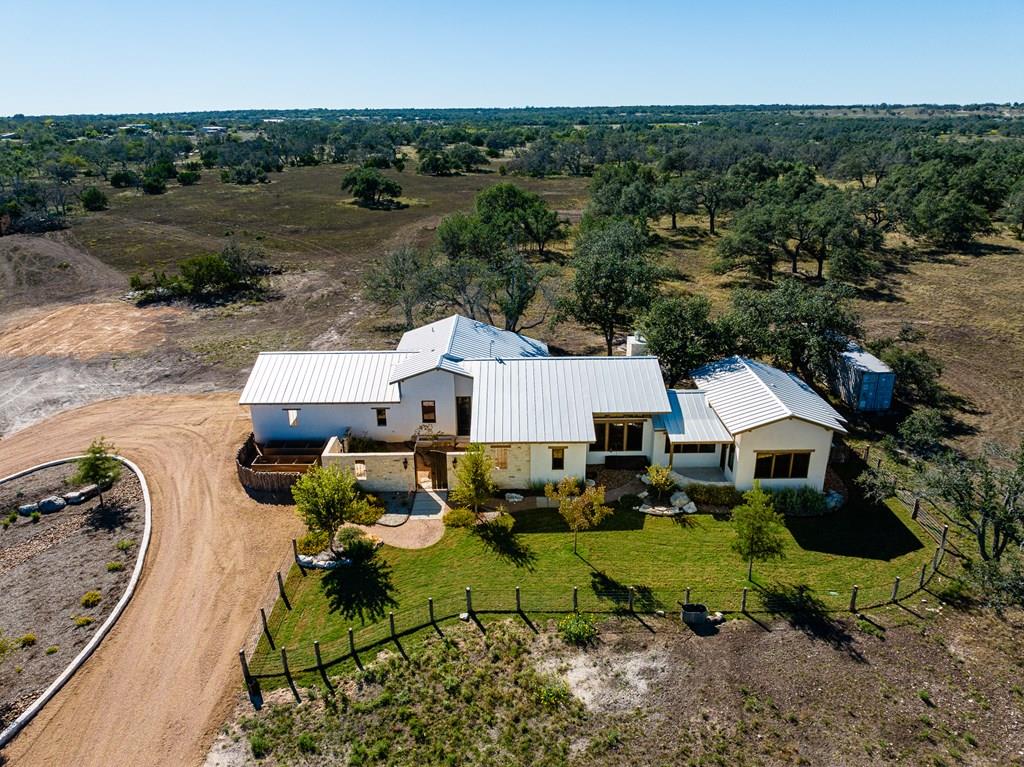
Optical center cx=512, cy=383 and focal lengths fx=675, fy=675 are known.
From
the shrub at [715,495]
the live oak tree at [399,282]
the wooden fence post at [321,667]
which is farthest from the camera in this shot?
the live oak tree at [399,282]

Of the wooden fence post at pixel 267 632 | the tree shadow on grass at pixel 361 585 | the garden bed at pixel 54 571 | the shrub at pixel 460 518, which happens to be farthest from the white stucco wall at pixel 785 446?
the garden bed at pixel 54 571

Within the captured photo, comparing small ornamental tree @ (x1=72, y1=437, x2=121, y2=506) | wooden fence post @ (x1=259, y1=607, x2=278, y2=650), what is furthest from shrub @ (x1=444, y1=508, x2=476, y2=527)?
small ornamental tree @ (x1=72, y1=437, x2=121, y2=506)

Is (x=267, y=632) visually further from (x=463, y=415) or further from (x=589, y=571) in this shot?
(x=463, y=415)

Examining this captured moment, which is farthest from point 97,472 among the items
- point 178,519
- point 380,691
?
point 380,691

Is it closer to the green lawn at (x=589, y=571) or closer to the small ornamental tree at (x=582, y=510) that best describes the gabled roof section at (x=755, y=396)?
the green lawn at (x=589, y=571)

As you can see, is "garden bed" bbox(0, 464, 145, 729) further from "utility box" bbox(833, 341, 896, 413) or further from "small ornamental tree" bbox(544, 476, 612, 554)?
"utility box" bbox(833, 341, 896, 413)

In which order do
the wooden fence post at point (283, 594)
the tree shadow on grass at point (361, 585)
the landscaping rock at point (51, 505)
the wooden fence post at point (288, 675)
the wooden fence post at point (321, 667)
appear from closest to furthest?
1. the wooden fence post at point (288, 675)
2. the wooden fence post at point (321, 667)
3. the tree shadow on grass at point (361, 585)
4. the wooden fence post at point (283, 594)
5. the landscaping rock at point (51, 505)

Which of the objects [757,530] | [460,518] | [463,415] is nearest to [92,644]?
[460,518]
